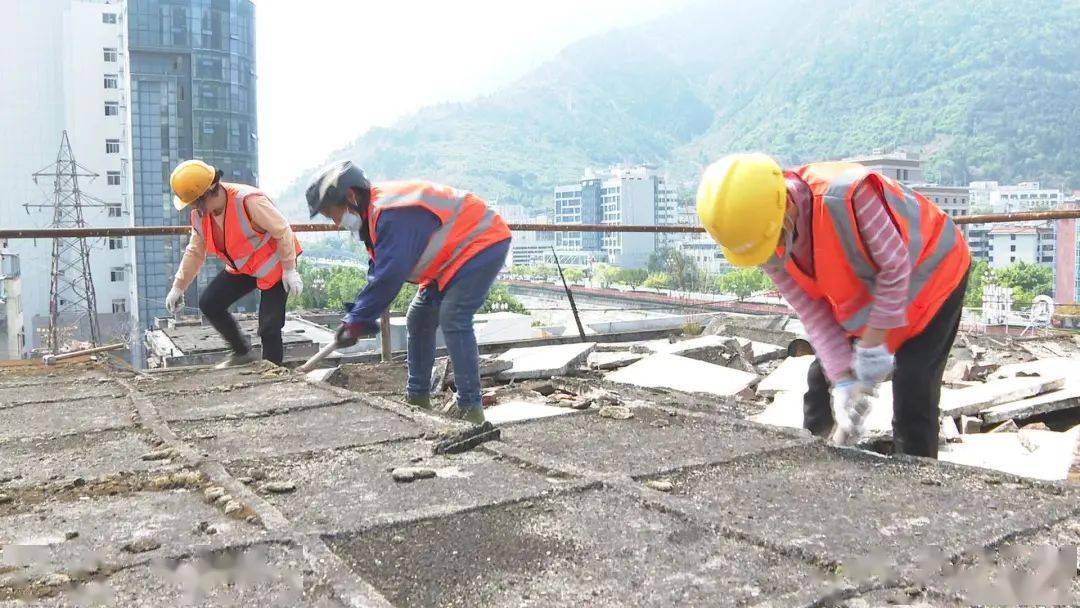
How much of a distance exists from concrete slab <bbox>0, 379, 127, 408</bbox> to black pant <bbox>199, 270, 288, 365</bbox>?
2.35ft

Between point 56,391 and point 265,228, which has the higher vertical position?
point 265,228

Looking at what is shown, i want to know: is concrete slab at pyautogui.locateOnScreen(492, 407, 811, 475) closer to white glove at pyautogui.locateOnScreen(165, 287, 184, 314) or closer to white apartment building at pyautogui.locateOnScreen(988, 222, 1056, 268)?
white glove at pyautogui.locateOnScreen(165, 287, 184, 314)

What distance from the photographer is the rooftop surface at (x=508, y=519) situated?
5.76 feet

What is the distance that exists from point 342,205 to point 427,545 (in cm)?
192

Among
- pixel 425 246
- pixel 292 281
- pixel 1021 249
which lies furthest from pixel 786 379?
pixel 1021 249

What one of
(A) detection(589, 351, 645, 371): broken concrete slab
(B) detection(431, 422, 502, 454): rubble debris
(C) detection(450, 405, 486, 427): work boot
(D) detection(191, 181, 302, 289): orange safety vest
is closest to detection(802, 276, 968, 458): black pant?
(B) detection(431, 422, 502, 454): rubble debris

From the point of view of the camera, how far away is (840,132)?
620 ft

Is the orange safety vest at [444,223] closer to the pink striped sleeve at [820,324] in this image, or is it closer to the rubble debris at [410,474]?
the rubble debris at [410,474]

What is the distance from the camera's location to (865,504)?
2279 millimetres

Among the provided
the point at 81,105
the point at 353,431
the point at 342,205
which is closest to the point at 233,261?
the point at 342,205

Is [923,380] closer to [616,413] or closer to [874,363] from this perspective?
[874,363]

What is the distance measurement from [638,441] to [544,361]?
197 cm

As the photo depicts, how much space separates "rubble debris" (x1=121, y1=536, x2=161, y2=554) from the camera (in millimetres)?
1994

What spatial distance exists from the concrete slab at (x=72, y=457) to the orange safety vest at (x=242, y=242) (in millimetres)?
1680
